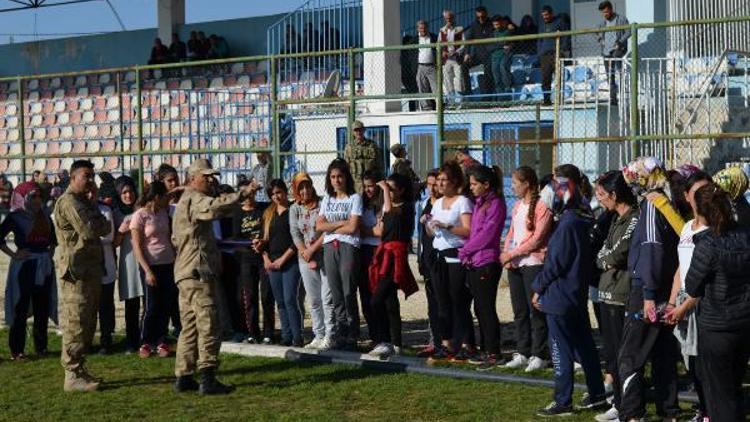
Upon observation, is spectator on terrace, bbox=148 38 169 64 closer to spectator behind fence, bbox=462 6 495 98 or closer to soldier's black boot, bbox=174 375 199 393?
spectator behind fence, bbox=462 6 495 98

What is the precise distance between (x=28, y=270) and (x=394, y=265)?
3.68 metres

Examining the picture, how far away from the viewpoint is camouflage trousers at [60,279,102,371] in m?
11.4

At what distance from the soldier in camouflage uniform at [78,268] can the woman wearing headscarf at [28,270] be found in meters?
1.71

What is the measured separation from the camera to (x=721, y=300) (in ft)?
26.1

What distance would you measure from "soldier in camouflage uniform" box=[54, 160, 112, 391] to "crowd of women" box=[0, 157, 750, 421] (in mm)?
1342

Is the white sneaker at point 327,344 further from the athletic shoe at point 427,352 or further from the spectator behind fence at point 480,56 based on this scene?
the spectator behind fence at point 480,56

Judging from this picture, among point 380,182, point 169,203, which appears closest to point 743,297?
point 380,182

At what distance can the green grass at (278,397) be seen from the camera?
1009cm

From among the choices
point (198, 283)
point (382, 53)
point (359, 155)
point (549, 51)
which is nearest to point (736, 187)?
point (198, 283)

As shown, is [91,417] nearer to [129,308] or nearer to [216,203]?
[216,203]

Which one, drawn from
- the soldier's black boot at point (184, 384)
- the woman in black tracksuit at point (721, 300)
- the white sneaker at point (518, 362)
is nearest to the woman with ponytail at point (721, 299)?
the woman in black tracksuit at point (721, 300)

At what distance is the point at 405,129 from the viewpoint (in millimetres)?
23516

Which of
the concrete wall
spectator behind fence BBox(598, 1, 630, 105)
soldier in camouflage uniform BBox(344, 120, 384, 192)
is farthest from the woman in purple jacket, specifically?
the concrete wall

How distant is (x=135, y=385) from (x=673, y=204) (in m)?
4.91
